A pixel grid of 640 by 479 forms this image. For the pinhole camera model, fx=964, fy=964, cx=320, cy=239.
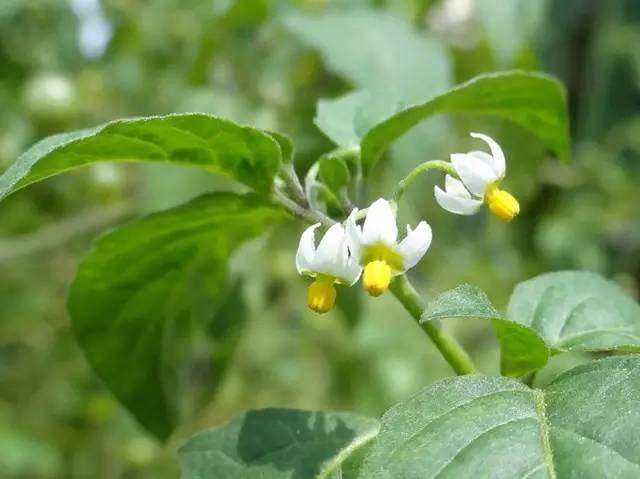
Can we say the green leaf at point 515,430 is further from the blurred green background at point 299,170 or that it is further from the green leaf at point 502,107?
the blurred green background at point 299,170

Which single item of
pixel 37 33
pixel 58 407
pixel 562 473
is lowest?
pixel 58 407

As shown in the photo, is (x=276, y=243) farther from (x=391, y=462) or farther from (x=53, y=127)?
(x=391, y=462)

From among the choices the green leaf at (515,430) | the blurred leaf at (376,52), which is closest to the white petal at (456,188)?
the green leaf at (515,430)

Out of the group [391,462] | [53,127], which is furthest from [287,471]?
[53,127]

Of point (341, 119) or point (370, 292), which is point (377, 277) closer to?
point (370, 292)

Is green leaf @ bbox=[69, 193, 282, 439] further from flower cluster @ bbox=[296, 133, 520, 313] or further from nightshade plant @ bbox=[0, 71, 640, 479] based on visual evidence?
flower cluster @ bbox=[296, 133, 520, 313]

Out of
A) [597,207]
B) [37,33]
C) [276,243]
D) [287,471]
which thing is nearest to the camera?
[287,471]
